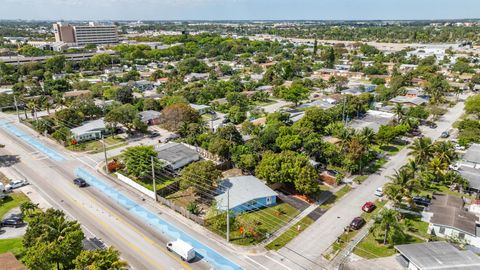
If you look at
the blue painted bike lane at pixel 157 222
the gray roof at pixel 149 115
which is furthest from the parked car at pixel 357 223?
the gray roof at pixel 149 115

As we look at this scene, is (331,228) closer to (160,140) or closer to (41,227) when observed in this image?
(41,227)

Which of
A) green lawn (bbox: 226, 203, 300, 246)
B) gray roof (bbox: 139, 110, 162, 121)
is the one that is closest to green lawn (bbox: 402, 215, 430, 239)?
green lawn (bbox: 226, 203, 300, 246)

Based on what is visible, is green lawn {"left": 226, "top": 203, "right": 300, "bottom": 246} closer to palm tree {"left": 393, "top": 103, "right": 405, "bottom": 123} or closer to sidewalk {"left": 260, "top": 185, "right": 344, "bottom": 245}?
sidewalk {"left": 260, "top": 185, "right": 344, "bottom": 245}

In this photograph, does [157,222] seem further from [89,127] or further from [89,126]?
[89,126]

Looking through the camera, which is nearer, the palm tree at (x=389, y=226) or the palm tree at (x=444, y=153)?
the palm tree at (x=389, y=226)

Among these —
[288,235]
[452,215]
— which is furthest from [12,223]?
[452,215]

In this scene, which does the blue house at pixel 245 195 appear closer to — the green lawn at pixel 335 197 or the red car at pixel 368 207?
the green lawn at pixel 335 197

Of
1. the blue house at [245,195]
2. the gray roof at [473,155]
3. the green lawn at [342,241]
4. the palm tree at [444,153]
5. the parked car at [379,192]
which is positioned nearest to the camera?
the green lawn at [342,241]
